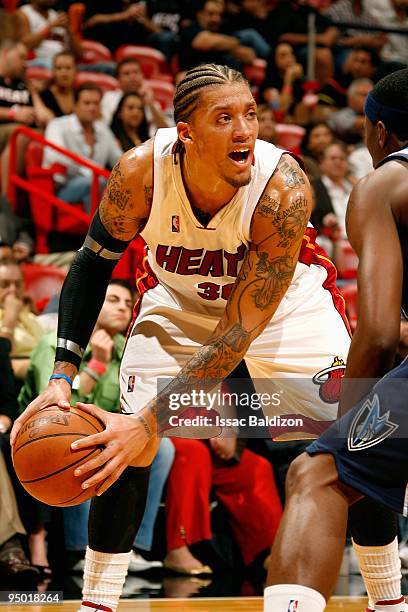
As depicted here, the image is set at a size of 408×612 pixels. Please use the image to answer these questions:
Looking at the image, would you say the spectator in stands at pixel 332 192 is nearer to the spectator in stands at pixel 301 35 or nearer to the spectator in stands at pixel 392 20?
the spectator in stands at pixel 301 35

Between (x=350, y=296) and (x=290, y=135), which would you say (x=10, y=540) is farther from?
(x=290, y=135)

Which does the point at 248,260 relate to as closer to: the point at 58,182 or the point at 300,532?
the point at 300,532

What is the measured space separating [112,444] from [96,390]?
224 centimetres

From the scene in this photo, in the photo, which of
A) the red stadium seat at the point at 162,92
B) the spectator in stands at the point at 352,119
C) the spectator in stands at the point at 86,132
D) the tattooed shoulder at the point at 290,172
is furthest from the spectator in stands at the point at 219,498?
the spectator in stands at the point at 352,119

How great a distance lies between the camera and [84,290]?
11.5ft

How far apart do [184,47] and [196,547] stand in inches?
266

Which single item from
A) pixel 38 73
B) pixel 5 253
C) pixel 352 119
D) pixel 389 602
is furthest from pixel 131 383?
pixel 352 119

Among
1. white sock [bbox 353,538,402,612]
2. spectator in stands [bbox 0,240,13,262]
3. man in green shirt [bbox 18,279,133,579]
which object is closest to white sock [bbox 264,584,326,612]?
white sock [bbox 353,538,402,612]

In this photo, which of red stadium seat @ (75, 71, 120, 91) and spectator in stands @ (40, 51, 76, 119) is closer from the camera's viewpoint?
spectator in stands @ (40, 51, 76, 119)

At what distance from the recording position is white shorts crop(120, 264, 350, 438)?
3.58m

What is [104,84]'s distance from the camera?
9445 millimetres

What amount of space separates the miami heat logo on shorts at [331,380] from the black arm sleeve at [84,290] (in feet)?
2.80

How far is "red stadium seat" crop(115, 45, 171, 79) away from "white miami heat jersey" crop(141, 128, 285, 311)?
23.4 feet

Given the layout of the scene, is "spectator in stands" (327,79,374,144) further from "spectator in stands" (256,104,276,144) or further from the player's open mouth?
Answer: the player's open mouth
